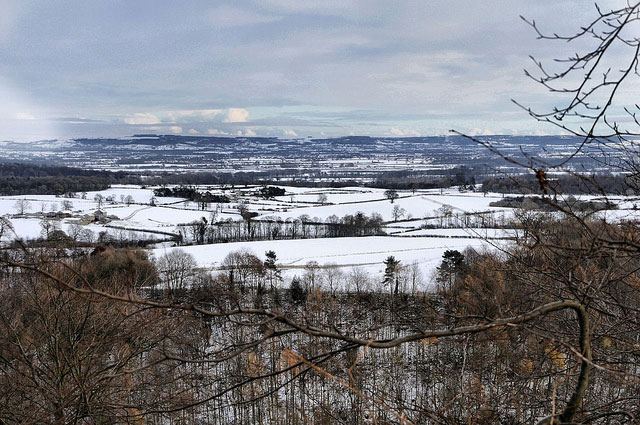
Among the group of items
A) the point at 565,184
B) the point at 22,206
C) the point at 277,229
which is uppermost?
the point at 565,184

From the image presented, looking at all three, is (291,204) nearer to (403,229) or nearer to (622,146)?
(403,229)

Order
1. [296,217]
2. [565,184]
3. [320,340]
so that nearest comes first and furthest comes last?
[565,184] < [320,340] < [296,217]

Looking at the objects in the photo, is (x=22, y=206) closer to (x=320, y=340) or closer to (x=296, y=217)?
(x=296, y=217)

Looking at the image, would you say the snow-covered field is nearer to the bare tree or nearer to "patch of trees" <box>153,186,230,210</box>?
the bare tree

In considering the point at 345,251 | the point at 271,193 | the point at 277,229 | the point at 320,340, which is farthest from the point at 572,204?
the point at 271,193

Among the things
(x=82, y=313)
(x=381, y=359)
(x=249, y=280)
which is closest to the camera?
(x=82, y=313)

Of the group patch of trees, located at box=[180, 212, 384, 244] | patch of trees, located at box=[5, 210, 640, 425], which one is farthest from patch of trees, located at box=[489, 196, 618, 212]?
patch of trees, located at box=[180, 212, 384, 244]

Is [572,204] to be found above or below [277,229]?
above

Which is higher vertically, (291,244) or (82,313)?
(82,313)

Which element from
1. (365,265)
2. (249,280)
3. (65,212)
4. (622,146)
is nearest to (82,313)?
(622,146)

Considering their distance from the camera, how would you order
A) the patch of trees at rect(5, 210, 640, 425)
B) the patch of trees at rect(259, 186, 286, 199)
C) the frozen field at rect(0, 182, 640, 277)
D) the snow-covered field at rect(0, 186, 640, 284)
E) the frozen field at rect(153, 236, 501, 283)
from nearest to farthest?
the patch of trees at rect(5, 210, 640, 425), the frozen field at rect(153, 236, 501, 283), the frozen field at rect(0, 182, 640, 277), the snow-covered field at rect(0, 186, 640, 284), the patch of trees at rect(259, 186, 286, 199)

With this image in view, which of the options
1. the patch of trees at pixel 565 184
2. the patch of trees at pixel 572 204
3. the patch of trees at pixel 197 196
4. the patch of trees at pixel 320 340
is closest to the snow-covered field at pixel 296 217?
the patch of trees at pixel 197 196
